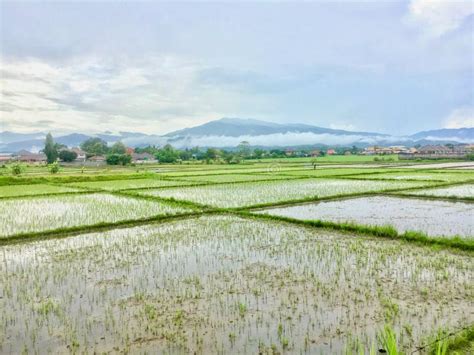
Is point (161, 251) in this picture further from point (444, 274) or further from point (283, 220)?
point (444, 274)

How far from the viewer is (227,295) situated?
4996 mm

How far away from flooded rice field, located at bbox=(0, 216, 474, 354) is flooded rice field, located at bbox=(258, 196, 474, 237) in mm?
2023

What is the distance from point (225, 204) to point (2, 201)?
30.1 feet

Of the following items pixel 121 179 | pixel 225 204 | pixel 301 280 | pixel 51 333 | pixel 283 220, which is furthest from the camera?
pixel 121 179

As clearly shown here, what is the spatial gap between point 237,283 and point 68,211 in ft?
29.0

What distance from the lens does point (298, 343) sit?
3725 mm

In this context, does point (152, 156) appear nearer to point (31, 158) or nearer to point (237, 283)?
point (31, 158)

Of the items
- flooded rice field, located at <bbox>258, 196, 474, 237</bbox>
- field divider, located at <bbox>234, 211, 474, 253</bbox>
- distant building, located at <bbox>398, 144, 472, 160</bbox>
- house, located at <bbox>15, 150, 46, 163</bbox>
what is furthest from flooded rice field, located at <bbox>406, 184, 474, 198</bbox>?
house, located at <bbox>15, 150, 46, 163</bbox>

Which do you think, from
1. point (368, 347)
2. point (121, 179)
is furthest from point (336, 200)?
point (121, 179)

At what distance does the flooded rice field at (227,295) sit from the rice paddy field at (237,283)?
0.07 ft

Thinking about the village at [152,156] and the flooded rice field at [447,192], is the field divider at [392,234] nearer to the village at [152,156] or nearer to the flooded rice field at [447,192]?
the flooded rice field at [447,192]

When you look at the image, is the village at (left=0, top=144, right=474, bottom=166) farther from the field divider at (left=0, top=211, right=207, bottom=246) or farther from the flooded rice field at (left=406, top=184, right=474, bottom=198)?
the field divider at (left=0, top=211, right=207, bottom=246)

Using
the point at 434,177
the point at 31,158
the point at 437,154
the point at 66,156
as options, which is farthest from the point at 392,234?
the point at 31,158

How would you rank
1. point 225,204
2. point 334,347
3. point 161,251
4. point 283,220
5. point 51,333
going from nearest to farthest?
point 334,347, point 51,333, point 161,251, point 283,220, point 225,204
